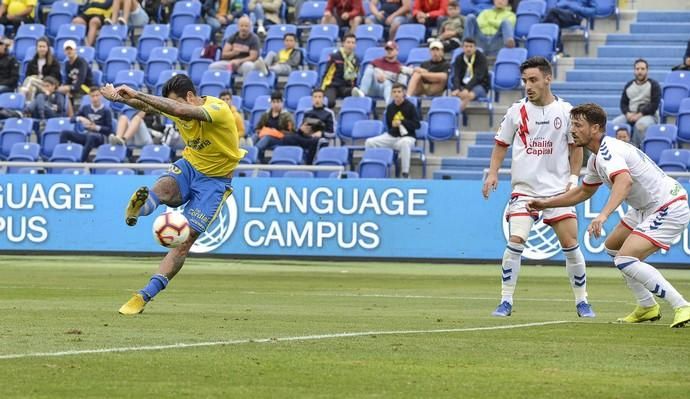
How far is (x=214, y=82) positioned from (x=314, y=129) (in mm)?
3437

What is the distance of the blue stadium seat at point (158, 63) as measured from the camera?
104ft

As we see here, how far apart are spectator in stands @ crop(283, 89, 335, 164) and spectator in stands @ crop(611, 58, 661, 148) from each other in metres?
5.27

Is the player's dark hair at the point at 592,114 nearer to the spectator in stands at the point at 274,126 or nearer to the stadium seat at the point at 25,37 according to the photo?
the spectator in stands at the point at 274,126

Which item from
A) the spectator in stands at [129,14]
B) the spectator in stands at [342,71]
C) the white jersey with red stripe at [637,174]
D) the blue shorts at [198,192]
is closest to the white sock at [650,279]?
the white jersey with red stripe at [637,174]

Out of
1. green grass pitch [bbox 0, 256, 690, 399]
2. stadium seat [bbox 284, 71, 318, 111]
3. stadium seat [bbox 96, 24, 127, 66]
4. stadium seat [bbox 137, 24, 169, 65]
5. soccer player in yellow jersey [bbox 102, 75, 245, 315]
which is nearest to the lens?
green grass pitch [bbox 0, 256, 690, 399]

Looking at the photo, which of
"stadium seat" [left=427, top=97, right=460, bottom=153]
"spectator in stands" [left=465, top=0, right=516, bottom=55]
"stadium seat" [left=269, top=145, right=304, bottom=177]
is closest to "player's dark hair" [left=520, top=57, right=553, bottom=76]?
"stadium seat" [left=269, top=145, right=304, bottom=177]

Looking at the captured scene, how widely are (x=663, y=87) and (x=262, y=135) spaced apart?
7429 mm

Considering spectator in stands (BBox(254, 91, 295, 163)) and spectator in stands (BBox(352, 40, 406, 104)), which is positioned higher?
spectator in stands (BBox(352, 40, 406, 104))

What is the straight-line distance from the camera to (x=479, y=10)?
30.4 m

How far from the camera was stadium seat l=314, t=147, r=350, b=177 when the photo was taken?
2648cm

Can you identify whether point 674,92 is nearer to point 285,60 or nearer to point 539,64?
point 285,60

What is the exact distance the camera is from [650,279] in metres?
11.3

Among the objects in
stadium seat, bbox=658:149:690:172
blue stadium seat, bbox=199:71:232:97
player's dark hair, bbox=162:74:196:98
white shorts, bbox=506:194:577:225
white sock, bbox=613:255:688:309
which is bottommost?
stadium seat, bbox=658:149:690:172

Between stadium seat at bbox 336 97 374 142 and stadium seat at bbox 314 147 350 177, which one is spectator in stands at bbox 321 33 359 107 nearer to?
stadium seat at bbox 336 97 374 142
